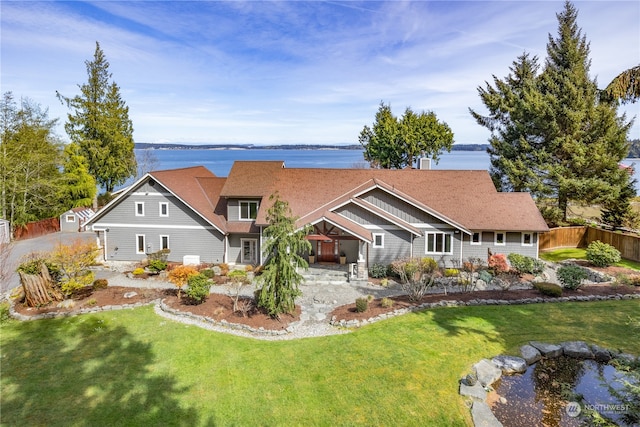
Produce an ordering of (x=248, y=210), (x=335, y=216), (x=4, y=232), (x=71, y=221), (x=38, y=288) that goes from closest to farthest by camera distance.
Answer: (x=38, y=288) → (x=335, y=216) → (x=248, y=210) → (x=4, y=232) → (x=71, y=221)

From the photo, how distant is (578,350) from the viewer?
13180mm

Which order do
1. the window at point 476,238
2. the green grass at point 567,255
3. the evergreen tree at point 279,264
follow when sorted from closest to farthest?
the evergreen tree at point 279,264 → the window at point 476,238 → the green grass at point 567,255

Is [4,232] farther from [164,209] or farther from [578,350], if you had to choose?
[578,350]

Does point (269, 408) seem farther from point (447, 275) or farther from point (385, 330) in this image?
point (447, 275)

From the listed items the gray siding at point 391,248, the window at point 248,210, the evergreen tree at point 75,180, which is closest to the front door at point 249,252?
the window at point 248,210

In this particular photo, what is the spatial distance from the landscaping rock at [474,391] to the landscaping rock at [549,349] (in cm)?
385

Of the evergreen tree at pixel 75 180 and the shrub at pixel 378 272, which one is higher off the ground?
the evergreen tree at pixel 75 180

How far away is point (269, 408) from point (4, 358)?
9.46 meters

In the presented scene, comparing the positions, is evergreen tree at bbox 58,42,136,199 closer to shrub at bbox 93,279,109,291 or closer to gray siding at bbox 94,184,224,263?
gray siding at bbox 94,184,224,263

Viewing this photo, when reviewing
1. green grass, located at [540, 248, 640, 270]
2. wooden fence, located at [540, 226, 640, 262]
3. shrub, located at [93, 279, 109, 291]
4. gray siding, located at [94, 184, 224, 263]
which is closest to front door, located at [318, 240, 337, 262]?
gray siding, located at [94, 184, 224, 263]

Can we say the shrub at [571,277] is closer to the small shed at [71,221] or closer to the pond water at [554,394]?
the pond water at [554,394]

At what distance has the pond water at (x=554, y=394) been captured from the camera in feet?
32.3

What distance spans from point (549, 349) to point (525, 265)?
30.9ft

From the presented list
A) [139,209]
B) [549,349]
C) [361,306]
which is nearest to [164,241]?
[139,209]
